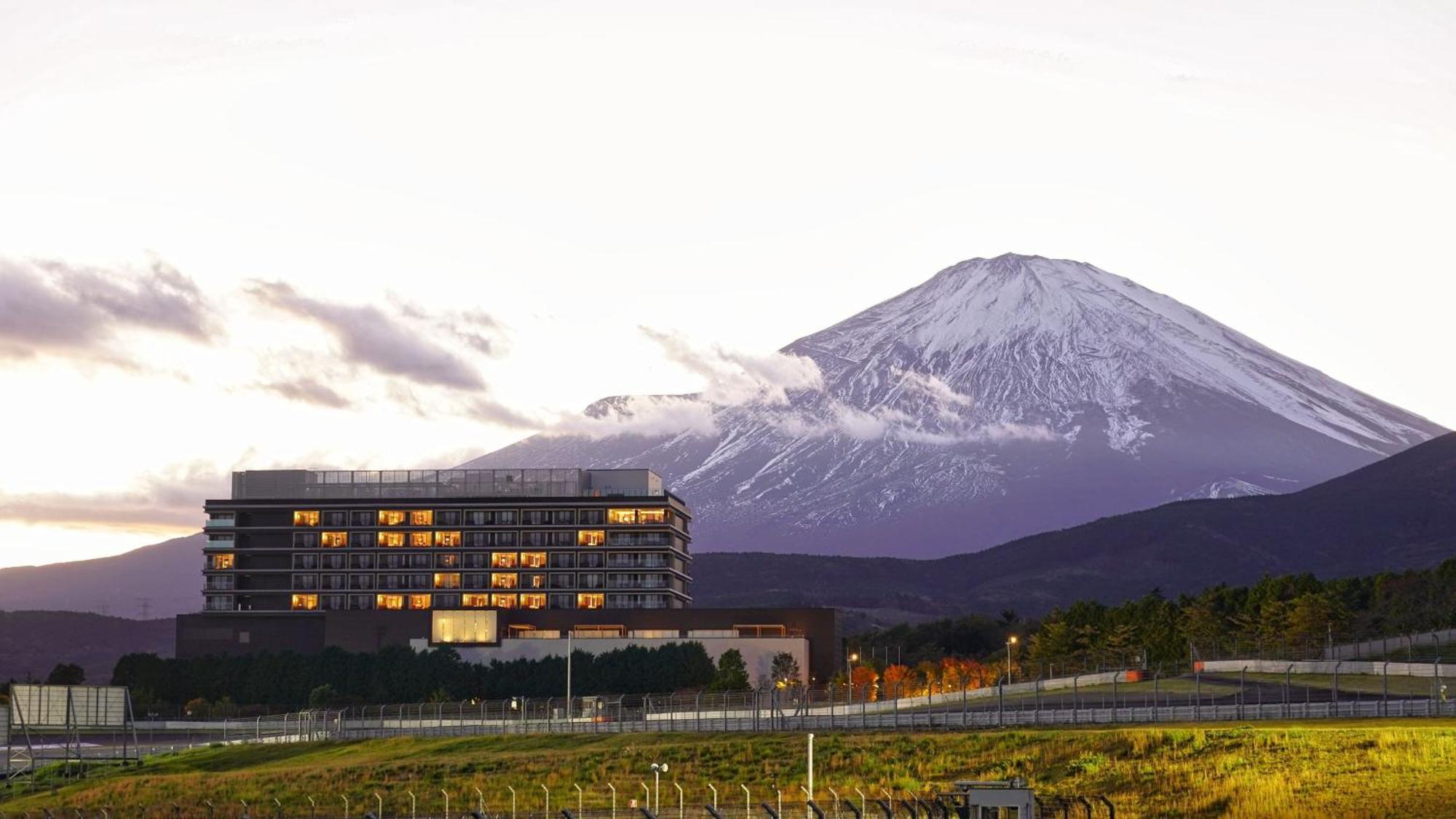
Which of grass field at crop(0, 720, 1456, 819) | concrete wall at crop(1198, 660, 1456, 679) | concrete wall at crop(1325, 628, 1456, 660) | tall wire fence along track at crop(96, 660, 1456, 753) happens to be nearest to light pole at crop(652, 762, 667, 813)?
grass field at crop(0, 720, 1456, 819)

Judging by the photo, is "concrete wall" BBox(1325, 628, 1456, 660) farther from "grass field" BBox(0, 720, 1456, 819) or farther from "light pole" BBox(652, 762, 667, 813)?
"light pole" BBox(652, 762, 667, 813)

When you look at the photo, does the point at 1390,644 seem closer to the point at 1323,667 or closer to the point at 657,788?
the point at 1323,667

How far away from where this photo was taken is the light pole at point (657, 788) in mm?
94062

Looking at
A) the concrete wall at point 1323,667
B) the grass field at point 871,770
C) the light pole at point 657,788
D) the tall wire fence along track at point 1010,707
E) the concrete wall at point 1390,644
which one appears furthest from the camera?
the concrete wall at point 1390,644

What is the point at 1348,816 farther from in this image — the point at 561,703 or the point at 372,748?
the point at 561,703

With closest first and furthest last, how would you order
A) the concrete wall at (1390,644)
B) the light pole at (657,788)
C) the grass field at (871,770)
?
the grass field at (871,770) → the light pole at (657,788) → the concrete wall at (1390,644)

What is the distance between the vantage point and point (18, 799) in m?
127

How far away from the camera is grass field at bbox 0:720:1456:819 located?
90688 millimetres

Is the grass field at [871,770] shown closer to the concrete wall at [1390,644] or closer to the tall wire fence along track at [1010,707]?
the tall wire fence along track at [1010,707]

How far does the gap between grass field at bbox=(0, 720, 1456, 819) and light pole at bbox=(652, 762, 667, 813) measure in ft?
1.61

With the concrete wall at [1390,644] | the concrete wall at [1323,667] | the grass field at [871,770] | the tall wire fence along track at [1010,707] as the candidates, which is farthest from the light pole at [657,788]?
the concrete wall at [1390,644]

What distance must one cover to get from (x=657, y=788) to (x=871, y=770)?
15.9 m

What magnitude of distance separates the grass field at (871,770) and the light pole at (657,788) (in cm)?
49

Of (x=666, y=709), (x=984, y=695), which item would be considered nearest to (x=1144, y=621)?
(x=984, y=695)
